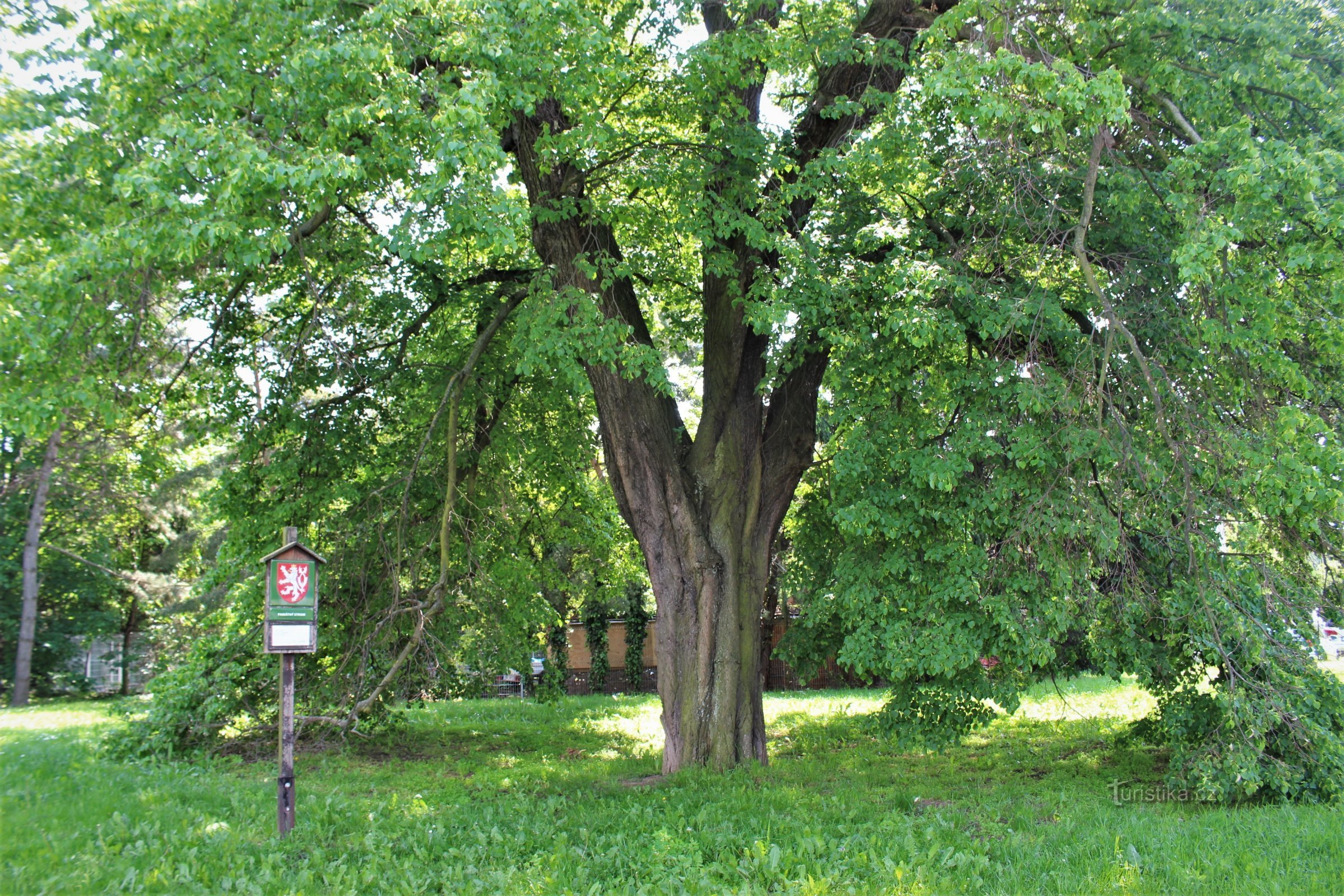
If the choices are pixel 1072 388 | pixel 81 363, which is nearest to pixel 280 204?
pixel 81 363

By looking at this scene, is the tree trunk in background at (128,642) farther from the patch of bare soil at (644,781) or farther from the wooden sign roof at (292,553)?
the wooden sign roof at (292,553)

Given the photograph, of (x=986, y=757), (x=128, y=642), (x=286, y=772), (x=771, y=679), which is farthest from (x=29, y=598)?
(x=986, y=757)

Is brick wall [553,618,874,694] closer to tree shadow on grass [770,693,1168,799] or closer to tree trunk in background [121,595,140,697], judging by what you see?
tree shadow on grass [770,693,1168,799]

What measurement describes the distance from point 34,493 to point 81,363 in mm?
18529

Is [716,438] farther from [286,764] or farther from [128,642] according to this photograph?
[128,642]

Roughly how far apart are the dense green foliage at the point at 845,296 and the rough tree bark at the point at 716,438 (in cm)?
27

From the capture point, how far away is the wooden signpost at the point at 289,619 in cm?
687

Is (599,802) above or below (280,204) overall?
below

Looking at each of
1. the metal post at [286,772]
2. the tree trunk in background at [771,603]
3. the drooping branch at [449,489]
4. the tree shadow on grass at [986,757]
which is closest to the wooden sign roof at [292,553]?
the metal post at [286,772]

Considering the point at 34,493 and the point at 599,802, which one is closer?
the point at 599,802

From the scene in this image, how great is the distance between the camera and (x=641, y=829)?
23.1ft

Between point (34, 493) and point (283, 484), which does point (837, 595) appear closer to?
point (283, 484)

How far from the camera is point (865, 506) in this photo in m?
8.31

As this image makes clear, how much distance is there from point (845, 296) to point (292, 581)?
5464mm
